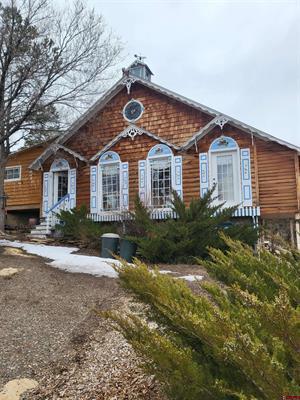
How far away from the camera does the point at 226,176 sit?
1373cm

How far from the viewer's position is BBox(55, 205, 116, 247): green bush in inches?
491

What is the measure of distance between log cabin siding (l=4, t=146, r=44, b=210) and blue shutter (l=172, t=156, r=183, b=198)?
7.81 meters

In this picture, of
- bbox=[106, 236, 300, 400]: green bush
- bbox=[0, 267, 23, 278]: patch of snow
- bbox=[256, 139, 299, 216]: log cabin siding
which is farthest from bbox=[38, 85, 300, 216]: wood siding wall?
bbox=[106, 236, 300, 400]: green bush

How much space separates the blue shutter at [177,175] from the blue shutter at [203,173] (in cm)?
83

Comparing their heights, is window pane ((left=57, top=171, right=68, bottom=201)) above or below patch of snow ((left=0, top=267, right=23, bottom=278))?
above

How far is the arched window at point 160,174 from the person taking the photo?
1449cm

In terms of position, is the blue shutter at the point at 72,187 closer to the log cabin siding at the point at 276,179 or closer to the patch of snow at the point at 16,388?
the log cabin siding at the point at 276,179

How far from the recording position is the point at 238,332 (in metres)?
1.46

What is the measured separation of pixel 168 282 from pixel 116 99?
14.6 meters

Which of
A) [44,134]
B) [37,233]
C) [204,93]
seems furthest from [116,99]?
[204,93]

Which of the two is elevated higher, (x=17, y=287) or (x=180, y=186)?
(x=180, y=186)

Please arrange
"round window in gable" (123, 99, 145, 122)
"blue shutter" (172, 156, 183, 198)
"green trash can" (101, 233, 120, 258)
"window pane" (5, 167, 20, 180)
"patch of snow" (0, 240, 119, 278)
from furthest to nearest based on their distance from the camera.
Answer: "window pane" (5, 167, 20, 180) → "round window in gable" (123, 99, 145, 122) → "blue shutter" (172, 156, 183, 198) → "green trash can" (101, 233, 120, 258) → "patch of snow" (0, 240, 119, 278)

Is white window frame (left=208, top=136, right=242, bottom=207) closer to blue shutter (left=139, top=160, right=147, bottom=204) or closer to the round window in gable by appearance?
blue shutter (left=139, top=160, right=147, bottom=204)

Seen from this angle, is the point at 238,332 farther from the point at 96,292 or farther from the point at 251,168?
the point at 251,168
